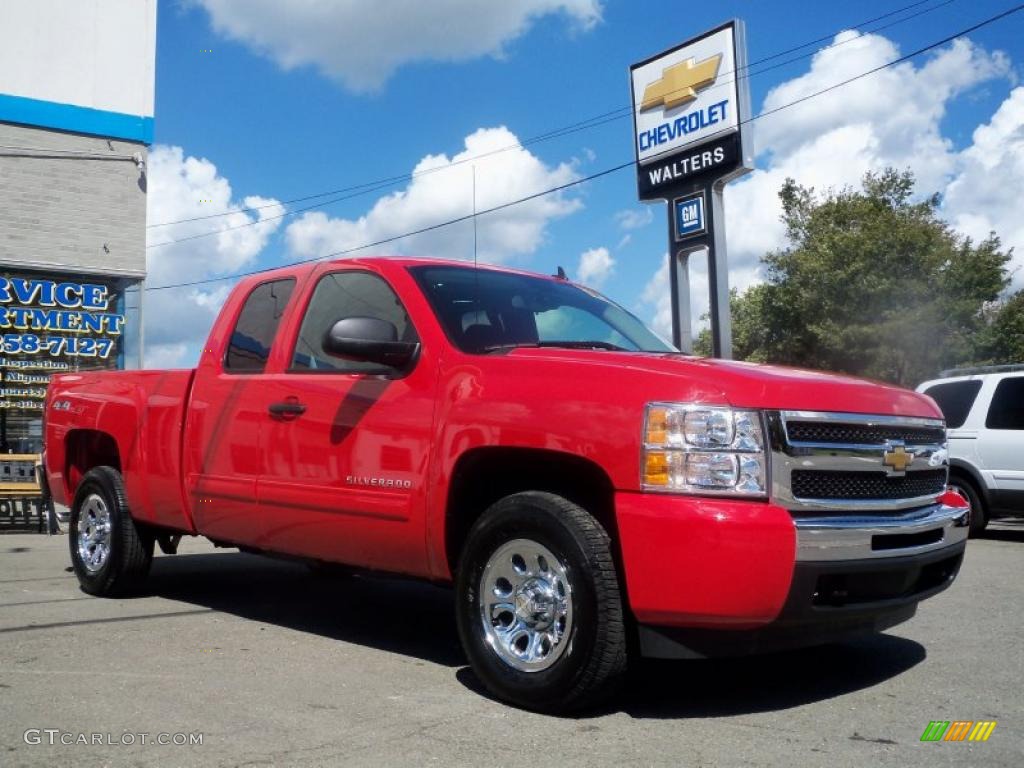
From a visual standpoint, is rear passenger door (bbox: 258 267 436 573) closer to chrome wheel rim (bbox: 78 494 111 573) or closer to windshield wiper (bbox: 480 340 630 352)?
windshield wiper (bbox: 480 340 630 352)

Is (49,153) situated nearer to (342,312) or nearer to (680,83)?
(680,83)

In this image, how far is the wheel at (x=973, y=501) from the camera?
11359 mm

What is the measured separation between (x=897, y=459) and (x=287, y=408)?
290 centimetres

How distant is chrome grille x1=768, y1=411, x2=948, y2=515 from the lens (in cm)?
378

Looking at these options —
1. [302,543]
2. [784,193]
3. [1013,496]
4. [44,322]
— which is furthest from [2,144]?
[784,193]

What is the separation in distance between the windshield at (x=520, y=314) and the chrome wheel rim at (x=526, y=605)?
985 millimetres

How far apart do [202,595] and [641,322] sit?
3.54 metres

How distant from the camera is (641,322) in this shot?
5.96 meters

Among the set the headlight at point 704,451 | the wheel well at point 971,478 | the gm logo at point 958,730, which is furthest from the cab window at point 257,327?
the wheel well at point 971,478

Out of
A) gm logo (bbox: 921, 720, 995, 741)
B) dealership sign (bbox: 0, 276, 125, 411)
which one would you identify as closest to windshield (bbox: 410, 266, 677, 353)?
gm logo (bbox: 921, 720, 995, 741)

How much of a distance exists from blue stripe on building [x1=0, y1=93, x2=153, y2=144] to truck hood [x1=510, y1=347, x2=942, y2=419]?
14833 millimetres

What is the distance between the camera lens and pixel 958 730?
386 cm

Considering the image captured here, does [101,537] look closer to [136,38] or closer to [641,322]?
[641,322]

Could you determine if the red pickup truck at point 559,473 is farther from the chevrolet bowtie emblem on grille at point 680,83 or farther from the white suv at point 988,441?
the chevrolet bowtie emblem on grille at point 680,83
